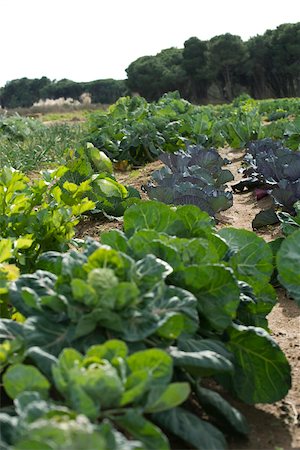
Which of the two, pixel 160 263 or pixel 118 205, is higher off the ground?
pixel 160 263

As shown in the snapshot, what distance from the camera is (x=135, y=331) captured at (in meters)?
1.82

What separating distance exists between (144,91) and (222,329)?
66.2m

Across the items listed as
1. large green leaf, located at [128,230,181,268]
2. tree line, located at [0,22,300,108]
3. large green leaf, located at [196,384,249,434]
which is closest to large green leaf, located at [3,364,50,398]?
large green leaf, located at [196,384,249,434]

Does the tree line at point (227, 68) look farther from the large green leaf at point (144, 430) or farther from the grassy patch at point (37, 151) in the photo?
the large green leaf at point (144, 430)

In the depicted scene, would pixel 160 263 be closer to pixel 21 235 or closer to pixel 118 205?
pixel 21 235

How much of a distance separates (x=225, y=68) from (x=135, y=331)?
6326 centimetres

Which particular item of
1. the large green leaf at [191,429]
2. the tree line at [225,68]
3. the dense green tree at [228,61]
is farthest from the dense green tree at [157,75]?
the large green leaf at [191,429]

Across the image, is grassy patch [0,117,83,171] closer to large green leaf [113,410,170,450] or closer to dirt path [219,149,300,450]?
dirt path [219,149,300,450]

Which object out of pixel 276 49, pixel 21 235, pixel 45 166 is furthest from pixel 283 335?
pixel 276 49

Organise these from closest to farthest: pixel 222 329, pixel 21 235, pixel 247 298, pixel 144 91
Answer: pixel 222 329 < pixel 247 298 < pixel 21 235 < pixel 144 91

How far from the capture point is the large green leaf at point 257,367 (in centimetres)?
210

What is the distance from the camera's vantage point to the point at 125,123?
9430 millimetres

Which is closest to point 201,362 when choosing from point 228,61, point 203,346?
point 203,346

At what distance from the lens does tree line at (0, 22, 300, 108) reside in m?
58.3
